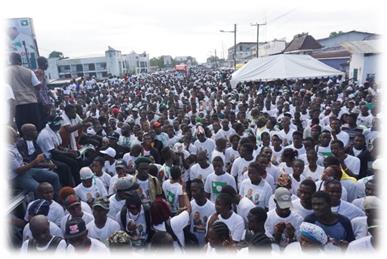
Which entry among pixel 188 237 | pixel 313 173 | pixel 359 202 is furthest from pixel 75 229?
pixel 313 173

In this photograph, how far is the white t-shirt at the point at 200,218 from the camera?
4.44 meters

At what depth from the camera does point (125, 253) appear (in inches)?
132

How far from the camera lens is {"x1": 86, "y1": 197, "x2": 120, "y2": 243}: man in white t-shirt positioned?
4.00 metres

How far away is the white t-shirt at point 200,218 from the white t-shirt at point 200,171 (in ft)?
4.05

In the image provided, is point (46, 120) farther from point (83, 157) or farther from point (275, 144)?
point (275, 144)

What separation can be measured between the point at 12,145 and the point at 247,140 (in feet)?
13.3

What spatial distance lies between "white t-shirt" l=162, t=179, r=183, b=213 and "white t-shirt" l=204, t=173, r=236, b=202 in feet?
1.87

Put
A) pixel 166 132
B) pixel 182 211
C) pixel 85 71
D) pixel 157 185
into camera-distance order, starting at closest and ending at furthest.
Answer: pixel 182 211
pixel 157 185
pixel 166 132
pixel 85 71

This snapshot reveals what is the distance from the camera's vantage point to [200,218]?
4.49 metres

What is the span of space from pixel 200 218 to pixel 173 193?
0.77m

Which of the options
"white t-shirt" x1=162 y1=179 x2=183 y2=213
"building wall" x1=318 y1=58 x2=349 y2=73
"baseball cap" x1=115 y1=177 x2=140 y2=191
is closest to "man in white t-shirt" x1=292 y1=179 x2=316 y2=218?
"white t-shirt" x1=162 y1=179 x2=183 y2=213

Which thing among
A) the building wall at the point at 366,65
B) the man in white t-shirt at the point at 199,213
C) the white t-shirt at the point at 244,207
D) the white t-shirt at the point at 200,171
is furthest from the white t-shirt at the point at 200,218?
the building wall at the point at 366,65

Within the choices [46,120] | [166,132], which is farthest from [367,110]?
[46,120]

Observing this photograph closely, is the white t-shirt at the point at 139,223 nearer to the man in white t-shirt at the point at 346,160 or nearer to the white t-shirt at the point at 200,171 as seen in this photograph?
the white t-shirt at the point at 200,171
